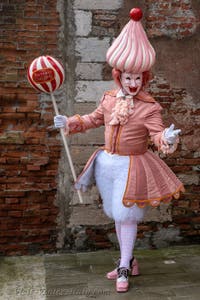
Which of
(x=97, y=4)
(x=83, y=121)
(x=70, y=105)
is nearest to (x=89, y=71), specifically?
(x=70, y=105)

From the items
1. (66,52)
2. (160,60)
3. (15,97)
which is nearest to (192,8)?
(160,60)

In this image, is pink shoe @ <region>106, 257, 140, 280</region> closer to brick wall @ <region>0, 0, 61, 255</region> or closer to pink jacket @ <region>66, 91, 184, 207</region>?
pink jacket @ <region>66, 91, 184, 207</region>

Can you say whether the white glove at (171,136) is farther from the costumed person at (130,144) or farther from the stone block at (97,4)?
the stone block at (97,4)

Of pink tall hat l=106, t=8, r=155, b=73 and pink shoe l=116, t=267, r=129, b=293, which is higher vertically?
pink tall hat l=106, t=8, r=155, b=73

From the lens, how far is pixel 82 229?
432cm

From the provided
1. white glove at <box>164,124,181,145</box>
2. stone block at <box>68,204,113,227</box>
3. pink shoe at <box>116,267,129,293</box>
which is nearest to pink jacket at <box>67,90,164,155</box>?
white glove at <box>164,124,181,145</box>

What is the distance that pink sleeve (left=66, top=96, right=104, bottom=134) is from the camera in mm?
3558

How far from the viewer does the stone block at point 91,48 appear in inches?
164

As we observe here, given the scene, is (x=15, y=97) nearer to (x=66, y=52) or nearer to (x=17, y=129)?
(x=17, y=129)

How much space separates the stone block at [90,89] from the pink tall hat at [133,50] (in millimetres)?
906

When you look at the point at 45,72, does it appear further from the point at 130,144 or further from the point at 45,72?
the point at 130,144

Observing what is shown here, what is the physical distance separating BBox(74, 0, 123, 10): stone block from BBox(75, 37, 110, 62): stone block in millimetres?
278

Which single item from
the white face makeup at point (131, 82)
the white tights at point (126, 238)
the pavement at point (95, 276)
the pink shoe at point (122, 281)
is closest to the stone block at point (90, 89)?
the white face makeup at point (131, 82)

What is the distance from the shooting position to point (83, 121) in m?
3.60
